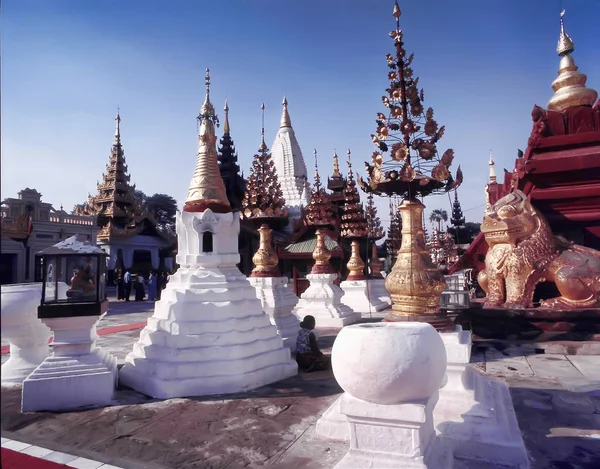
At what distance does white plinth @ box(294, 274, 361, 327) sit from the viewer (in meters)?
12.7

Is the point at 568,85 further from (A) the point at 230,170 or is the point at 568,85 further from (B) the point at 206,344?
(A) the point at 230,170

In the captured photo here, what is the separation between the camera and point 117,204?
3497cm

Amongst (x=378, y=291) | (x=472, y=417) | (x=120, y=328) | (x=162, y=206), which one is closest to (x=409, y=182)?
(x=472, y=417)

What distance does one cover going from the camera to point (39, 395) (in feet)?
17.1

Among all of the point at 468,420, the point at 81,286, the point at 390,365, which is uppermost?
the point at 81,286

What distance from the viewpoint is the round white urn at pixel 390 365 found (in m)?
2.88

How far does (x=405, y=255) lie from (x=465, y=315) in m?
4.63

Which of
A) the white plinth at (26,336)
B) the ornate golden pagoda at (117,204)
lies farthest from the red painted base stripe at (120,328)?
the ornate golden pagoda at (117,204)

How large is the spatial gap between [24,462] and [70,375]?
1.68 metres

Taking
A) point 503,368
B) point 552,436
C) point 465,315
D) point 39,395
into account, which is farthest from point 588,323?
point 39,395

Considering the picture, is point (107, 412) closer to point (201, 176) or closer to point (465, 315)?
point (201, 176)

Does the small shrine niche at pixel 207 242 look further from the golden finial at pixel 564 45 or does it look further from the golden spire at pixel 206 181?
the golden finial at pixel 564 45

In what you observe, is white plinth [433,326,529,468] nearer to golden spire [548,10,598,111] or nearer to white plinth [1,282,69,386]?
white plinth [1,282,69,386]

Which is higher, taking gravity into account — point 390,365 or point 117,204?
point 117,204
